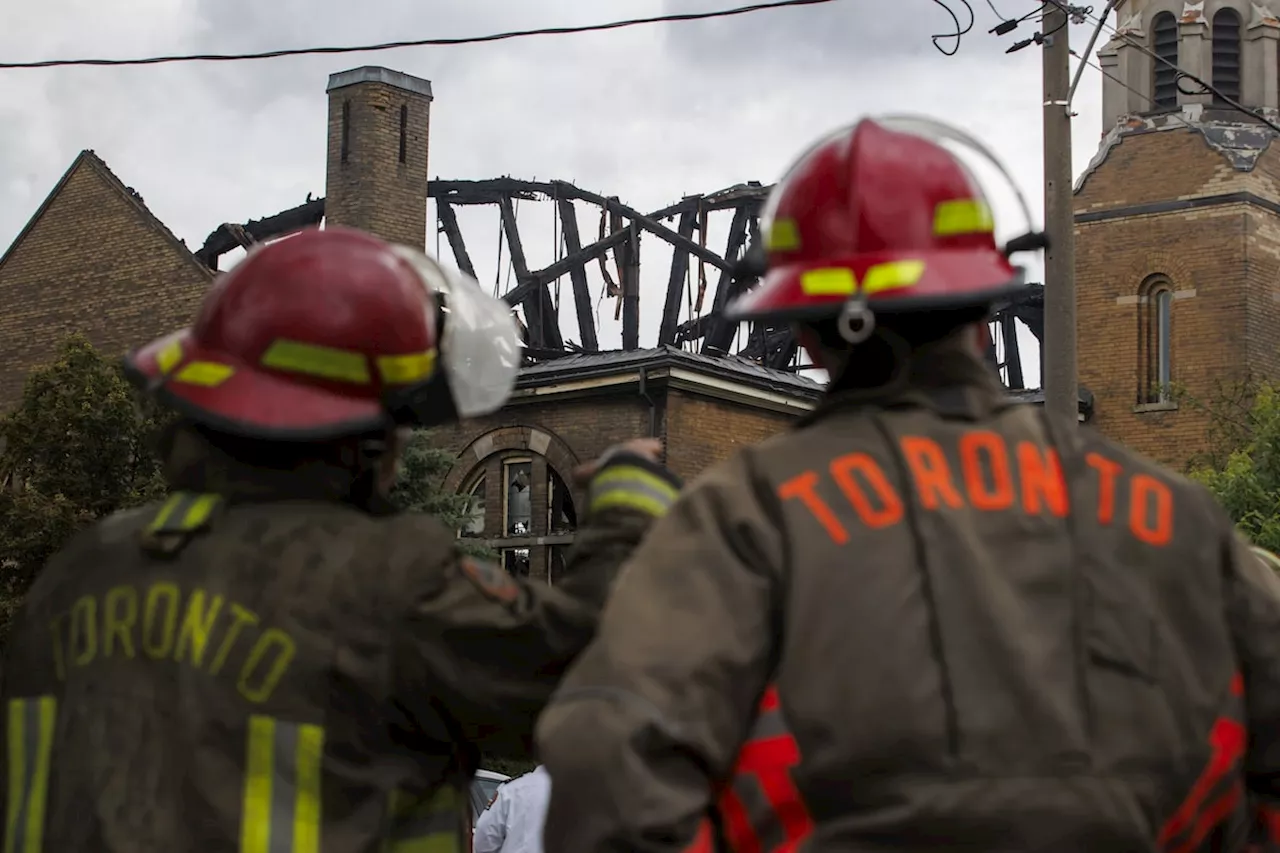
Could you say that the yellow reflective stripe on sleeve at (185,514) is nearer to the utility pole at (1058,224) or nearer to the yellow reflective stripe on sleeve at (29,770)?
the yellow reflective stripe on sleeve at (29,770)

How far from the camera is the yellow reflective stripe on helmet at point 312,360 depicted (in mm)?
2982

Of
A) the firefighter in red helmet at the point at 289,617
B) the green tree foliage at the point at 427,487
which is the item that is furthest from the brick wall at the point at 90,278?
the firefighter in red helmet at the point at 289,617

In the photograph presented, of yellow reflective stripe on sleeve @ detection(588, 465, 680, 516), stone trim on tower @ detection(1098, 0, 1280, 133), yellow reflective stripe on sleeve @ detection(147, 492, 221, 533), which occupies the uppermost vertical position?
stone trim on tower @ detection(1098, 0, 1280, 133)

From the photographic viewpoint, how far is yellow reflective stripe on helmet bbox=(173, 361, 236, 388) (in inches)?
118

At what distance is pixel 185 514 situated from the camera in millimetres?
2979

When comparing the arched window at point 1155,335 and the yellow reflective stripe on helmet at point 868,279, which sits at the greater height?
the arched window at point 1155,335

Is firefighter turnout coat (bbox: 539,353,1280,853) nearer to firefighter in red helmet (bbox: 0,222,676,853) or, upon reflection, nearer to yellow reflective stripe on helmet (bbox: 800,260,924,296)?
yellow reflective stripe on helmet (bbox: 800,260,924,296)

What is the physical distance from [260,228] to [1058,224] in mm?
25836

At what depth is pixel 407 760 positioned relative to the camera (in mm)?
2885

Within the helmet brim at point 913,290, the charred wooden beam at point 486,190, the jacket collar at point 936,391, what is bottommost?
the jacket collar at point 936,391

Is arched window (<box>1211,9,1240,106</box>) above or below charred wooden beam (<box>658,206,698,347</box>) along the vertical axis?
above

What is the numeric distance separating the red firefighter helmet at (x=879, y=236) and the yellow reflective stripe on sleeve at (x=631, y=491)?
39cm

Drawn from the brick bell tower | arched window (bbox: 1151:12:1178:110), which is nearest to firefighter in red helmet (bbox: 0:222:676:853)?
the brick bell tower

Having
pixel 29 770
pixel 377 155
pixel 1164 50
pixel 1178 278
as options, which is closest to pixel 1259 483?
pixel 1178 278
